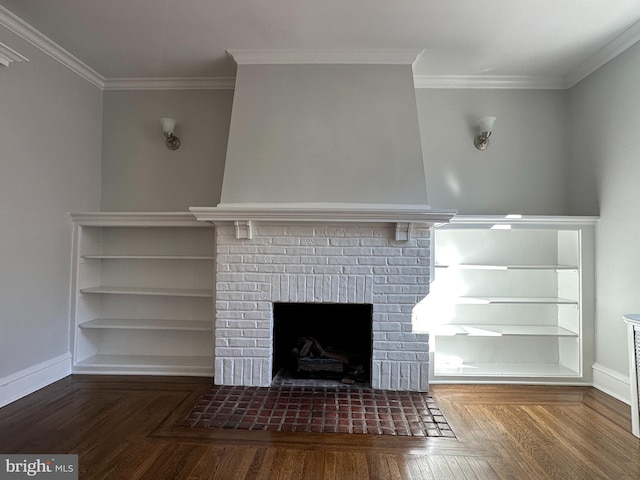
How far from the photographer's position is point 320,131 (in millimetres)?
3043

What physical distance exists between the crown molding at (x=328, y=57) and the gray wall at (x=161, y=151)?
600mm

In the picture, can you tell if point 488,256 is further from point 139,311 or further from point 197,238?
point 139,311

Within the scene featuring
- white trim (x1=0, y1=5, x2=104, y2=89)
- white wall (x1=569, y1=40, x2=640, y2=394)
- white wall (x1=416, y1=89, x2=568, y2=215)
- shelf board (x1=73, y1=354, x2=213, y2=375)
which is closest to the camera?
white trim (x1=0, y1=5, x2=104, y2=89)

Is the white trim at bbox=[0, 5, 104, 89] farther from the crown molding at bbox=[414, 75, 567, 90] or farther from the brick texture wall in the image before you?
the crown molding at bbox=[414, 75, 567, 90]

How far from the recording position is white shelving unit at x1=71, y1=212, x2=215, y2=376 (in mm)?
3391

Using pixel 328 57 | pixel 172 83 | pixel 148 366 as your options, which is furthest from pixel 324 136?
pixel 148 366

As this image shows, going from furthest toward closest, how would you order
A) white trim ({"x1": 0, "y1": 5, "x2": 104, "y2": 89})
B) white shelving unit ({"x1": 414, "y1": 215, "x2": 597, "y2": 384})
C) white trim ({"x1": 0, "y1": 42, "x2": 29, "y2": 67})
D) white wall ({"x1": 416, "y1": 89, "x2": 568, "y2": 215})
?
white wall ({"x1": 416, "y1": 89, "x2": 568, "y2": 215}) → white shelving unit ({"x1": 414, "y1": 215, "x2": 597, "y2": 384}) → white trim ({"x1": 0, "y1": 5, "x2": 104, "y2": 89}) → white trim ({"x1": 0, "y1": 42, "x2": 29, "y2": 67})

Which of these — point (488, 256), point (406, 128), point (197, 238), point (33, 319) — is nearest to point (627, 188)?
point (488, 256)

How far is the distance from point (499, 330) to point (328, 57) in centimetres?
263

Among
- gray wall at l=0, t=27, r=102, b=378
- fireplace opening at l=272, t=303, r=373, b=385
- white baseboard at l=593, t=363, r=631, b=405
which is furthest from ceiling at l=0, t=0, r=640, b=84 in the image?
white baseboard at l=593, t=363, r=631, b=405

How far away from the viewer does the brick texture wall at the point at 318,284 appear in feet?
9.78

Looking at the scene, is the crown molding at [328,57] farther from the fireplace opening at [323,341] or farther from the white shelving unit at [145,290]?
the fireplace opening at [323,341]

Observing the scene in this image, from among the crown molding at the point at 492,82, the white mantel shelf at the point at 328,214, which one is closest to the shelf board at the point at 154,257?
the white mantel shelf at the point at 328,214

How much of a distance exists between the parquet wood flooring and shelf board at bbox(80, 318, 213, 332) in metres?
0.57
